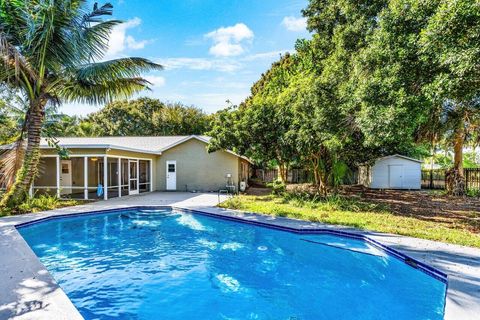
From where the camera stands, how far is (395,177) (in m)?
21.7

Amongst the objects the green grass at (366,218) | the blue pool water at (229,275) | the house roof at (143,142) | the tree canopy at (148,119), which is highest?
the tree canopy at (148,119)

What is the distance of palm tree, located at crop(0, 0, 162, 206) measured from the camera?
30.0 ft

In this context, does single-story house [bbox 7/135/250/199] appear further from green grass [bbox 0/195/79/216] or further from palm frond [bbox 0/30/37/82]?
palm frond [bbox 0/30/37/82]

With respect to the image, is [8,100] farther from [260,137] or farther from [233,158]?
[260,137]

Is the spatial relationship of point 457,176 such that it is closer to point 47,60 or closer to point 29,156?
point 47,60

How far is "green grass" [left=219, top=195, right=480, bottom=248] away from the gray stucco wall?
6078mm

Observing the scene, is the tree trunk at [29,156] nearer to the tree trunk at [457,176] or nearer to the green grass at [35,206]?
the green grass at [35,206]

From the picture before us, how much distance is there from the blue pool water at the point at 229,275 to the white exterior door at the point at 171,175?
33.4ft

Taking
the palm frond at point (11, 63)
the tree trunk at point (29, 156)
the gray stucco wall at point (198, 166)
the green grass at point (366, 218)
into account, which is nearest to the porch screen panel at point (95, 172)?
the gray stucco wall at point (198, 166)

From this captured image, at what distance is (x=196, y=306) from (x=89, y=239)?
5365mm

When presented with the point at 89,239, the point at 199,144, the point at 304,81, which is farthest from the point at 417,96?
the point at 199,144

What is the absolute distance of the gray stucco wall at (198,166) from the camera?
19219 millimetres

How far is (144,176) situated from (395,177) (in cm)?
1860

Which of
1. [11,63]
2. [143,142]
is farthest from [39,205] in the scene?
[143,142]
